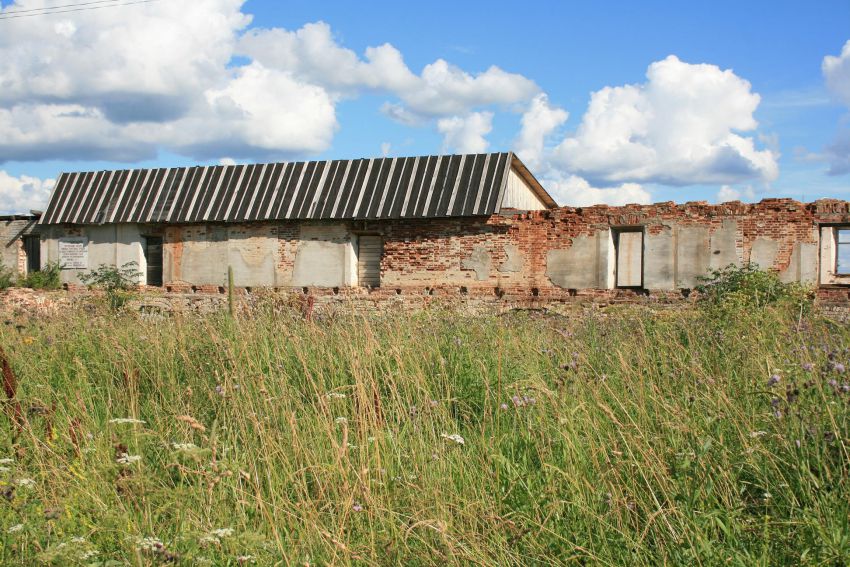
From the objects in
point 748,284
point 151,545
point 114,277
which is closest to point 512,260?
point 748,284

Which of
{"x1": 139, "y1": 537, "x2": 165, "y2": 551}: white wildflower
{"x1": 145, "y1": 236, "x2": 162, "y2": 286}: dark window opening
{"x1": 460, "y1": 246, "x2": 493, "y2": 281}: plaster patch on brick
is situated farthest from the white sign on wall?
{"x1": 139, "y1": 537, "x2": 165, "y2": 551}: white wildflower

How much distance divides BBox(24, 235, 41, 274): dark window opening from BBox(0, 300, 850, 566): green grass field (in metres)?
23.4

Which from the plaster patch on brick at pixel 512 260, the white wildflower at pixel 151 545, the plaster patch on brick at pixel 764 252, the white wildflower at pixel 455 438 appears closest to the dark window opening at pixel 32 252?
the plaster patch on brick at pixel 512 260

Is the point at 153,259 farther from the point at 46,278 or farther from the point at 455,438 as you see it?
the point at 455,438

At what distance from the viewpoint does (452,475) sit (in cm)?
369

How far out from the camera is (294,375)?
5527 mm

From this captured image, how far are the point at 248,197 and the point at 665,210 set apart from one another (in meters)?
12.0

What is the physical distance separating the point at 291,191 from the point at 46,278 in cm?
889

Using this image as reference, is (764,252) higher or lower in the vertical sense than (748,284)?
higher

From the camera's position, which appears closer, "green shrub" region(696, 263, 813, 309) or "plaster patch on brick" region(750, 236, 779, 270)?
"green shrub" region(696, 263, 813, 309)

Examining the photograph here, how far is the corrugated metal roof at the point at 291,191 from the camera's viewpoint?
20.2 metres

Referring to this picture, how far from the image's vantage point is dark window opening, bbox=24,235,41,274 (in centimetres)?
2598

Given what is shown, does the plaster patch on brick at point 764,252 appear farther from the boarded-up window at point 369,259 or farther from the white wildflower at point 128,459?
the white wildflower at point 128,459

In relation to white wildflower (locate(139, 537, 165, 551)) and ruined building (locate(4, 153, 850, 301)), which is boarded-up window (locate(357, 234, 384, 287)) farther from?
white wildflower (locate(139, 537, 165, 551))
